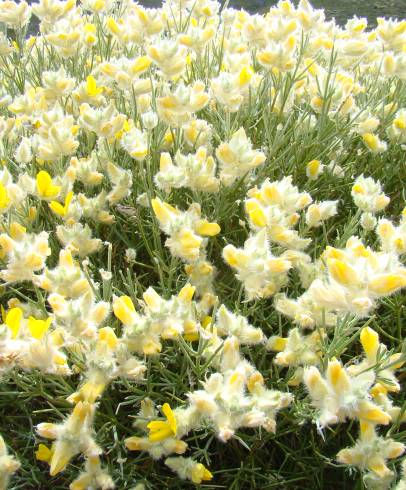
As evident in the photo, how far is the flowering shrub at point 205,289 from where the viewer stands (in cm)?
97

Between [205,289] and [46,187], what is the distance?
0.43 metres

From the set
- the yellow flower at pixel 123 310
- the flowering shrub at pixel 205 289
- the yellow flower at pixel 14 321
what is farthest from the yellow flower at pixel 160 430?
the yellow flower at pixel 14 321

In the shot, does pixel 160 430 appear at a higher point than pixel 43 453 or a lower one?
higher

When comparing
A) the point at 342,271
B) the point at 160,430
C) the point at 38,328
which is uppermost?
the point at 342,271

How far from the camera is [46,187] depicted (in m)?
1.33

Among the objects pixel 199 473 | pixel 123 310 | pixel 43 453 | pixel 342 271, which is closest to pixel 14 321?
pixel 123 310

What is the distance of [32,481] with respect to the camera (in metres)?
1.19

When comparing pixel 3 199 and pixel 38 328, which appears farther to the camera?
pixel 3 199

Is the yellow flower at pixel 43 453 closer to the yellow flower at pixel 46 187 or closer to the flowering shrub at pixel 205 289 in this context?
the flowering shrub at pixel 205 289

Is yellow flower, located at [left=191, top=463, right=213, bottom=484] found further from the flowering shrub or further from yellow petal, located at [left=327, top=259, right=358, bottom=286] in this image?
yellow petal, located at [left=327, top=259, right=358, bottom=286]

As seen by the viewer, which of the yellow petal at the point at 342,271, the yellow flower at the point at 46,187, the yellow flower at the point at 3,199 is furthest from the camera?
the yellow flower at the point at 46,187

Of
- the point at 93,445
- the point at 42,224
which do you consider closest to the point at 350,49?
the point at 42,224

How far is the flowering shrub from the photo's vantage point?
974 mm

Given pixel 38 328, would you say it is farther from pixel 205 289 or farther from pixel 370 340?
pixel 370 340
